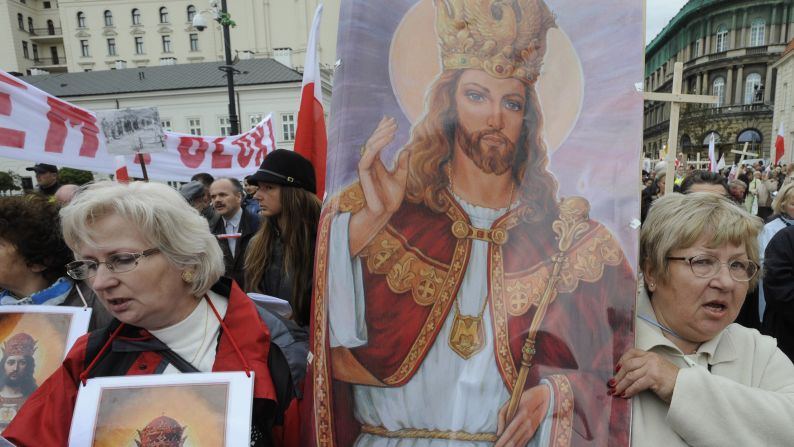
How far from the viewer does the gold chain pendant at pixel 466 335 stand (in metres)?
1.39

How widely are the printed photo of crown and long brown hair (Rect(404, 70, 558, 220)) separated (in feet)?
4.98

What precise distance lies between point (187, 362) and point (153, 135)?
3185 mm

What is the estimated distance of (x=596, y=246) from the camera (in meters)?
1.44

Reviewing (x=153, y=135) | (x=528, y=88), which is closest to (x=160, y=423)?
(x=528, y=88)

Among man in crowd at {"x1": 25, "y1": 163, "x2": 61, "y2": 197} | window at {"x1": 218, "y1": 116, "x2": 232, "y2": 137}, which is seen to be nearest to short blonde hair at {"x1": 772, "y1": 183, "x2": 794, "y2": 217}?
man in crowd at {"x1": 25, "y1": 163, "x2": 61, "y2": 197}

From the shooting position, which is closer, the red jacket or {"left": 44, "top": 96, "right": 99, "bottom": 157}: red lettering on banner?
the red jacket

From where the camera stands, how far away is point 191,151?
639cm

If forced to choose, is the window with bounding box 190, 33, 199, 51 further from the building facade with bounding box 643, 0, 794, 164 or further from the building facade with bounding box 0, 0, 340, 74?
the building facade with bounding box 643, 0, 794, 164

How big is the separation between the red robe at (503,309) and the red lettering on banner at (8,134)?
3.95 m

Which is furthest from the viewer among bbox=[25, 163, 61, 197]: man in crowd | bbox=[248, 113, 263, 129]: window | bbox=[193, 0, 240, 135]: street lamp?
bbox=[248, 113, 263, 129]: window

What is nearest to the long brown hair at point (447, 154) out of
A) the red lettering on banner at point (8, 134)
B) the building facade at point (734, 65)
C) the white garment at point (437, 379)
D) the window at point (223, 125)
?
the white garment at point (437, 379)

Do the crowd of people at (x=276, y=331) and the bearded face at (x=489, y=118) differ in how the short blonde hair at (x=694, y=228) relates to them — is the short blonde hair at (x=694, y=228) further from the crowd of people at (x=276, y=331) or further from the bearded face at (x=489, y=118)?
the bearded face at (x=489, y=118)

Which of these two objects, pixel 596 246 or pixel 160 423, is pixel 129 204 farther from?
pixel 596 246

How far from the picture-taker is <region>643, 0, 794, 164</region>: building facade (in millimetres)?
48812
